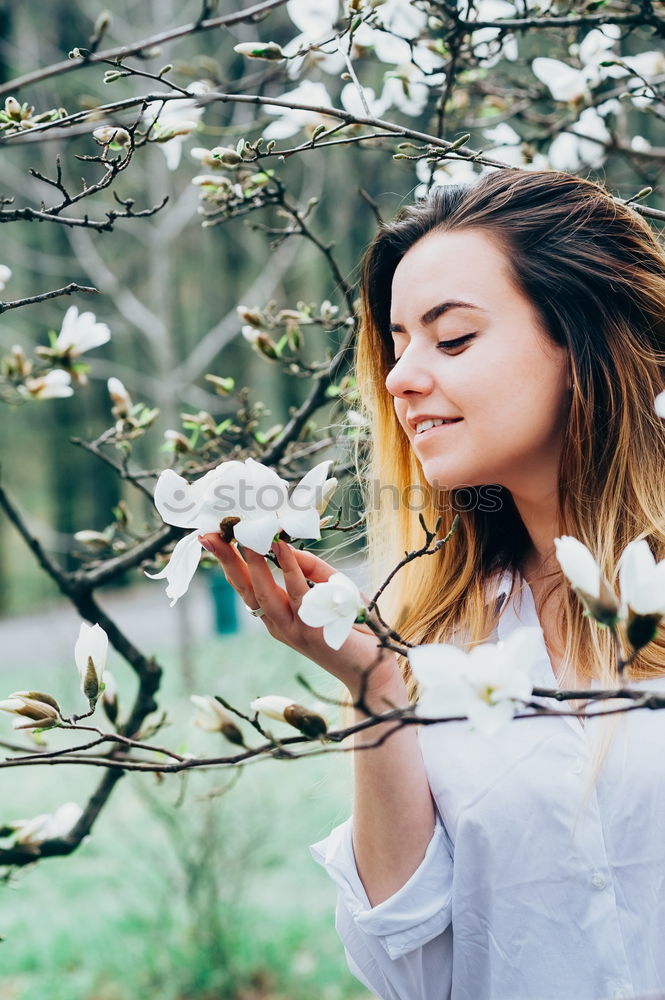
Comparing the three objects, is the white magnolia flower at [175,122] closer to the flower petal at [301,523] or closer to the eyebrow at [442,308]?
the eyebrow at [442,308]

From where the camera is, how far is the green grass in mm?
2824

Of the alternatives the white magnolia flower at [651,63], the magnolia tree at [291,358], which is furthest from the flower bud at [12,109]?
the white magnolia flower at [651,63]

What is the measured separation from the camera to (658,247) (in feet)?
4.49

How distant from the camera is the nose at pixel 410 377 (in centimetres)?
118

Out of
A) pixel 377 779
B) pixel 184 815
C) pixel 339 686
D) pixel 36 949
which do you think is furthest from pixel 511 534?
pixel 36 949

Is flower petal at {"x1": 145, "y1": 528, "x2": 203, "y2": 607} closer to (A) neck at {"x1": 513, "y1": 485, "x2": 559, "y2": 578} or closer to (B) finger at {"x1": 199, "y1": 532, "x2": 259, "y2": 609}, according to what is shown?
(B) finger at {"x1": 199, "y1": 532, "x2": 259, "y2": 609}

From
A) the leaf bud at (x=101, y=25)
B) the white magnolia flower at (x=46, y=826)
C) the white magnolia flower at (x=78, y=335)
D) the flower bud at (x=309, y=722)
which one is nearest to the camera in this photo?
the flower bud at (x=309, y=722)

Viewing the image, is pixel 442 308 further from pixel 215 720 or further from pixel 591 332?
pixel 215 720

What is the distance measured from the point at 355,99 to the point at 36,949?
3.07 metres

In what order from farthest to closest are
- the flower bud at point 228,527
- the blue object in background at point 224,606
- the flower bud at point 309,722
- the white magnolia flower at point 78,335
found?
the blue object in background at point 224,606, the white magnolia flower at point 78,335, the flower bud at point 228,527, the flower bud at point 309,722

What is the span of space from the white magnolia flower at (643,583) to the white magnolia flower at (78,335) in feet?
3.63

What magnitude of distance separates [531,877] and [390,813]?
214mm

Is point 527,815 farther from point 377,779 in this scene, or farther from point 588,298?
point 588,298

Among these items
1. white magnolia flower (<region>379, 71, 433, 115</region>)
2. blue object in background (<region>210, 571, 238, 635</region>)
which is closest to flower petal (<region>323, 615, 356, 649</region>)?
white magnolia flower (<region>379, 71, 433, 115</region>)
